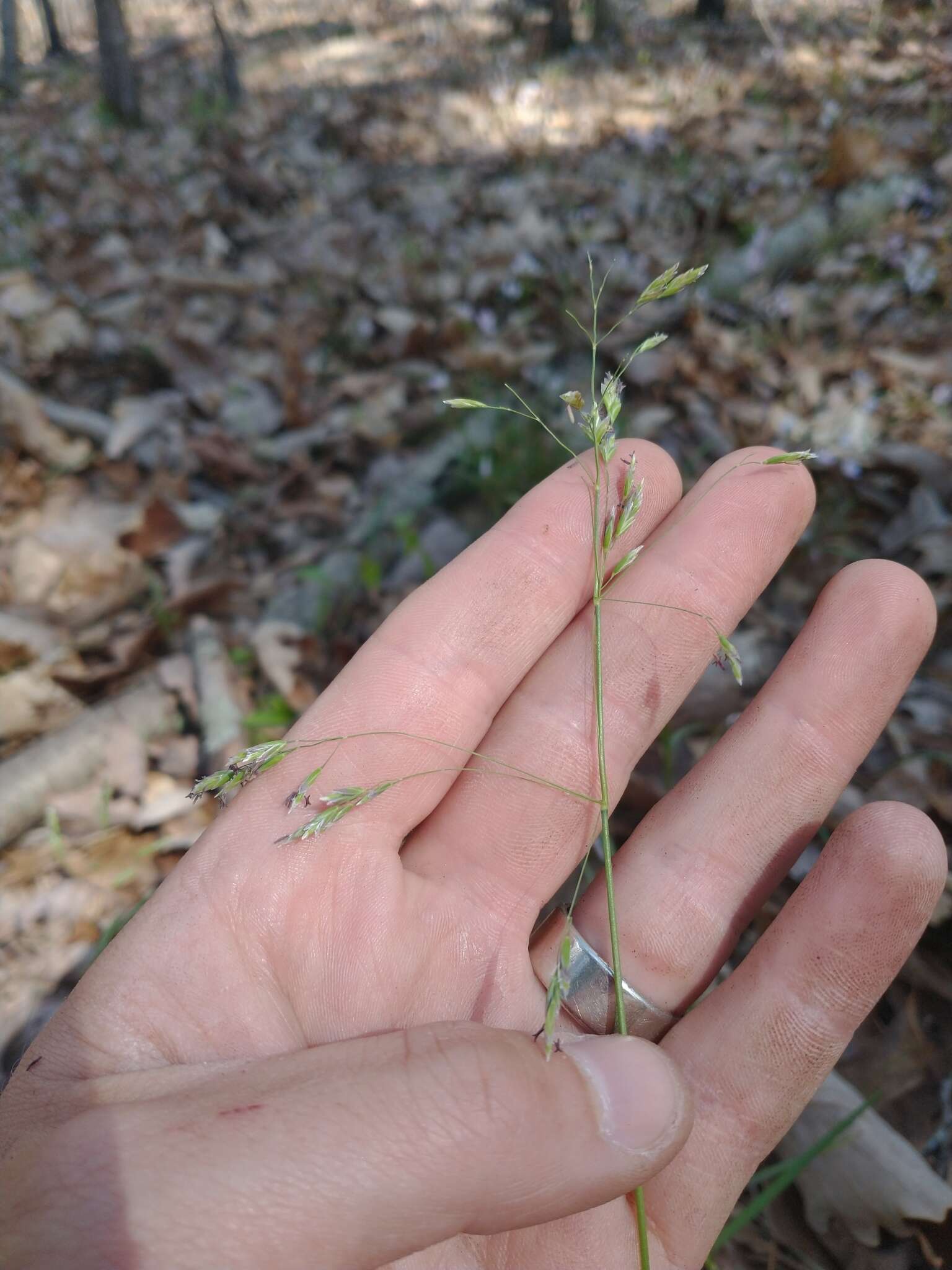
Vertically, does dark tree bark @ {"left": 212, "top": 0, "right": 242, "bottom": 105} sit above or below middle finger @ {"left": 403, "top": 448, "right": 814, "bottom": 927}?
above

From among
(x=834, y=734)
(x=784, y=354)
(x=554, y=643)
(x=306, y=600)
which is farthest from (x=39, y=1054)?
(x=784, y=354)

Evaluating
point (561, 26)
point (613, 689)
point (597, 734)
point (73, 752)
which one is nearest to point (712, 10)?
point (561, 26)

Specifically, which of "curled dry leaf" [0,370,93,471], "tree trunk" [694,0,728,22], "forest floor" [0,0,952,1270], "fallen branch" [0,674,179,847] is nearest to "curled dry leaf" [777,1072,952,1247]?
"forest floor" [0,0,952,1270]

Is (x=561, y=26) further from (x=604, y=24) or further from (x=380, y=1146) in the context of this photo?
(x=380, y=1146)

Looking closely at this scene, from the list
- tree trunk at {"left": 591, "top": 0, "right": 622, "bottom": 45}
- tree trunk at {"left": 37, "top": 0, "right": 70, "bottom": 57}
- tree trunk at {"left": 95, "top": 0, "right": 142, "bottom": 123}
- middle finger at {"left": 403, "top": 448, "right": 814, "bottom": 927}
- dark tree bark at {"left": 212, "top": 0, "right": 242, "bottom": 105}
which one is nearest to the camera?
middle finger at {"left": 403, "top": 448, "right": 814, "bottom": 927}

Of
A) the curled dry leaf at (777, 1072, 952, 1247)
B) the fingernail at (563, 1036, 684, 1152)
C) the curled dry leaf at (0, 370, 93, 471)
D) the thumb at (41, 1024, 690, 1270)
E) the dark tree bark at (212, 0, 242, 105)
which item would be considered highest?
the dark tree bark at (212, 0, 242, 105)

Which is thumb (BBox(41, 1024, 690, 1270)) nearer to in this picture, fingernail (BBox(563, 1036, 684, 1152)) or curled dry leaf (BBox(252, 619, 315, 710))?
fingernail (BBox(563, 1036, 684, 1152))

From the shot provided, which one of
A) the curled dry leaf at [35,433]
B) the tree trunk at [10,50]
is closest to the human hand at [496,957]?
the curled dry leaf at [35,433]
